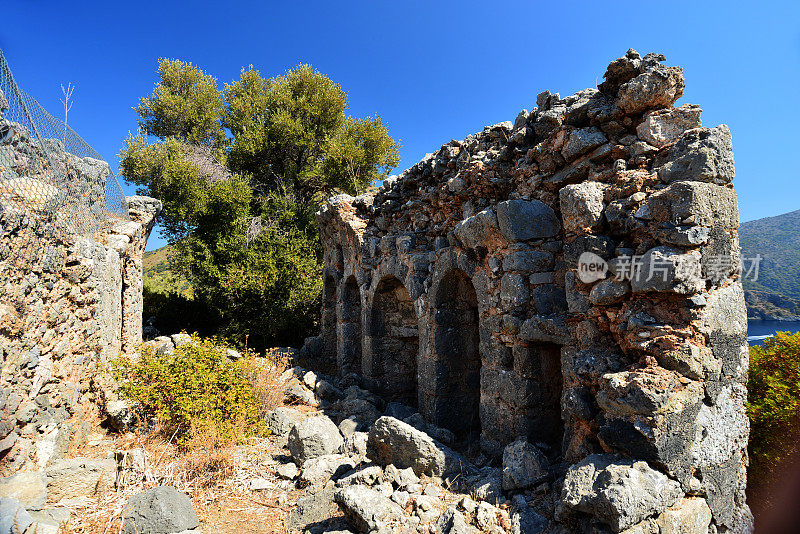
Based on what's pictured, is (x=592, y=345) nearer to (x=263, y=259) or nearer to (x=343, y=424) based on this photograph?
(x=343, y=424)

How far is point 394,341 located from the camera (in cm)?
796

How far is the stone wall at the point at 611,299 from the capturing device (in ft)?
9.12

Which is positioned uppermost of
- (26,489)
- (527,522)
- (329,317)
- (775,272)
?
(775,272)

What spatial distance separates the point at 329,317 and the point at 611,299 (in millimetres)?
8350

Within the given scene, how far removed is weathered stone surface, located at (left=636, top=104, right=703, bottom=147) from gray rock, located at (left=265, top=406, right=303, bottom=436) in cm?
527

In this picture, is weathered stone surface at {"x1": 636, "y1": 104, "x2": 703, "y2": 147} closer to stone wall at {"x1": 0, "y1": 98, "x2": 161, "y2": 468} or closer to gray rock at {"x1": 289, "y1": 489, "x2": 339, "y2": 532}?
gray rock at {"x1": 289, "y1": 489, "x2": 339, "y2": 532}

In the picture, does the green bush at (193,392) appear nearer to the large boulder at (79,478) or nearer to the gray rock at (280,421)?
the gray rock at (280,421)

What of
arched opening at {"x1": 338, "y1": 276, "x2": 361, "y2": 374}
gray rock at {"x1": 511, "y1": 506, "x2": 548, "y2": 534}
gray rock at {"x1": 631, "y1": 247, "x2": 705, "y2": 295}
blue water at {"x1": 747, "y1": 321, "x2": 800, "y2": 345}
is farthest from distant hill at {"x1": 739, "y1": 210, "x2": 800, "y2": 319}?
arched opening at {"x1": 338, "y1": 276, "x2": 361, "y2": 374}

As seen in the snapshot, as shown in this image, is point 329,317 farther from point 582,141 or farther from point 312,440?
point 582,141

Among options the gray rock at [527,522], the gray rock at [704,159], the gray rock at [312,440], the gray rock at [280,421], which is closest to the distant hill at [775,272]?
the gray rock at [704,159]

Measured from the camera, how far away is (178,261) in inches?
567

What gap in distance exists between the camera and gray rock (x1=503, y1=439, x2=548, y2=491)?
11.6ft

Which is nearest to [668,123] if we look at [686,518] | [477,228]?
[477,228]

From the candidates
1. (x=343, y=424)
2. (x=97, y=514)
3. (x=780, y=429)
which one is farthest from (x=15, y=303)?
(x=780, y=429)
